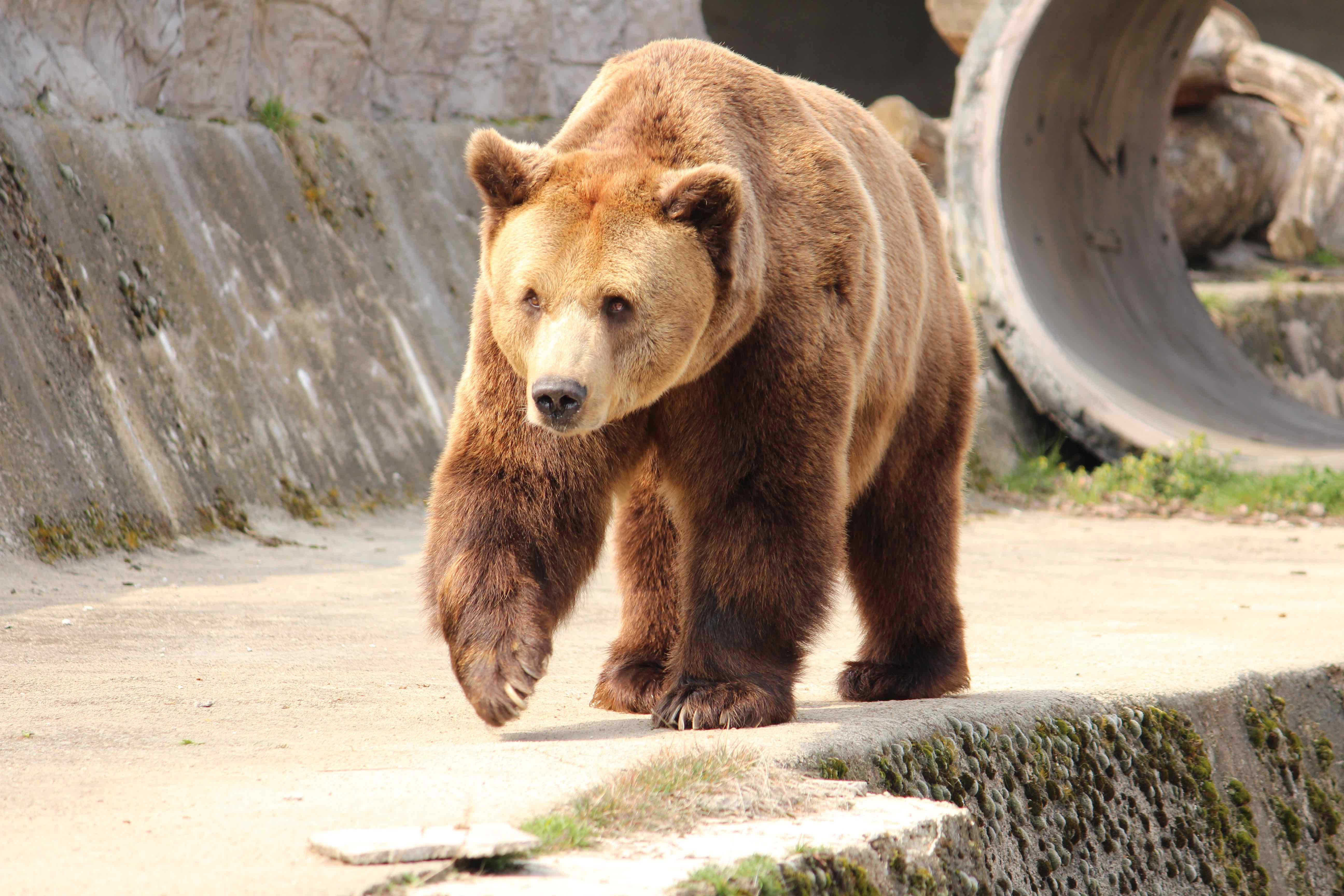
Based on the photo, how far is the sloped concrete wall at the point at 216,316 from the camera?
626 centimetres

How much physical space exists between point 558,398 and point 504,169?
587 mm

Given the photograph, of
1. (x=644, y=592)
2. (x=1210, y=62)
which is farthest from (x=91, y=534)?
(x=1210, y=62)

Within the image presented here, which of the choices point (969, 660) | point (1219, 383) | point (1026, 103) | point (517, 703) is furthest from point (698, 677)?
point (1219, 383)

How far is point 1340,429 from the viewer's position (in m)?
11.0

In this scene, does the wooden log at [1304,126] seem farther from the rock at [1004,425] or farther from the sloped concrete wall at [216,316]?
the sloped concrete wall at [216,316]

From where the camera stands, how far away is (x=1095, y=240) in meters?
11.1

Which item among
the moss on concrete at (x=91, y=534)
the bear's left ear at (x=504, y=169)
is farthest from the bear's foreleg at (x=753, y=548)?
the moss on concrete at (x=91, y=534)

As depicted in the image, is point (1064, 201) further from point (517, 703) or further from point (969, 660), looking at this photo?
point (517, 703)

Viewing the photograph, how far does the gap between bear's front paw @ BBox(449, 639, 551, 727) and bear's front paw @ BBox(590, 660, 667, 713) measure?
1.92ft

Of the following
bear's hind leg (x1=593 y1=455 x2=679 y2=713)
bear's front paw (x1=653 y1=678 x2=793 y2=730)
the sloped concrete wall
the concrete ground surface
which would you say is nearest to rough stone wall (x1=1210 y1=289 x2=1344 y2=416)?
the concrete ground surface

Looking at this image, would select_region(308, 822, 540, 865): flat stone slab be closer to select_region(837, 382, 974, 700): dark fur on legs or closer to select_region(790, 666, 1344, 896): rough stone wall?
select_region(790, 666, 1344, 896): rough stone wall

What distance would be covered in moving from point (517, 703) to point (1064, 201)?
899 centimetres

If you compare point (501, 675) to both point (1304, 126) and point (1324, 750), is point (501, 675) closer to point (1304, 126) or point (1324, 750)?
point (1324, 750)

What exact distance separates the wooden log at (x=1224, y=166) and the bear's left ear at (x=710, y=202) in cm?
1219
